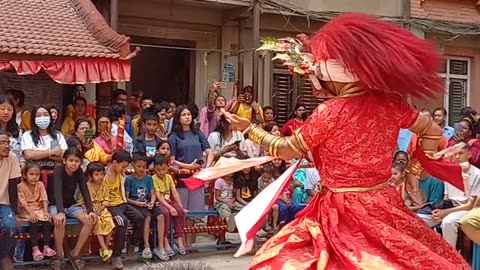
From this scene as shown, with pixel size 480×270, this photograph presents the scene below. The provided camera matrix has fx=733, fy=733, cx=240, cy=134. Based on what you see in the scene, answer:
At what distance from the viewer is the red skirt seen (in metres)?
3.52

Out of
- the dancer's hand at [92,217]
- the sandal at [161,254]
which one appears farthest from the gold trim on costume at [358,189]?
the sandal at [161,254]

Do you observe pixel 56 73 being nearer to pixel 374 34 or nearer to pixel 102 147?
pixel 102 147

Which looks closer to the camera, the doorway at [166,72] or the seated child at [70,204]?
the seated child at [70,204]

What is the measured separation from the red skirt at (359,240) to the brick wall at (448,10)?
1104 cm

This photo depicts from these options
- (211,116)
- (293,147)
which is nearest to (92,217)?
(211,116)

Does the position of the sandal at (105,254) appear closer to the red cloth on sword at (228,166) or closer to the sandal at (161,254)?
the sandal at (161,254)

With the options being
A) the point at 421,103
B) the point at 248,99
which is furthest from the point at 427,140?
the point at 248,99

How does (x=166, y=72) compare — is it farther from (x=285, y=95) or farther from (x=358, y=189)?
(x=358, y=189)

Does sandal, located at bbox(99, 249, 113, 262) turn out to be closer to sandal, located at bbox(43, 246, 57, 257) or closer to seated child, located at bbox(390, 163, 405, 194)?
sandal, located at bbox(43, 246, 57, 257)

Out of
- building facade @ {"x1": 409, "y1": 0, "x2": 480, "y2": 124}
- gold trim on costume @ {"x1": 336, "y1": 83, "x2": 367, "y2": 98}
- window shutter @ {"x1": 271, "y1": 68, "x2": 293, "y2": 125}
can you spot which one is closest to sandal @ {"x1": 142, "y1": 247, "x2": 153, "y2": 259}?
gold trim on costume @ {"x1": 336, "y1": 83, "x2": 367, "y2": 98}

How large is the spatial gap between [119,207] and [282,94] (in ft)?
21.5

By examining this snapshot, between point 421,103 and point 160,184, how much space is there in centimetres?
424

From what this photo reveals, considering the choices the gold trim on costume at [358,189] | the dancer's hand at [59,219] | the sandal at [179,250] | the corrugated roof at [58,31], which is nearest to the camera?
the gold trim on costume at [358,189]

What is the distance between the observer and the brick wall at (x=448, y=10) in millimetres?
14266
